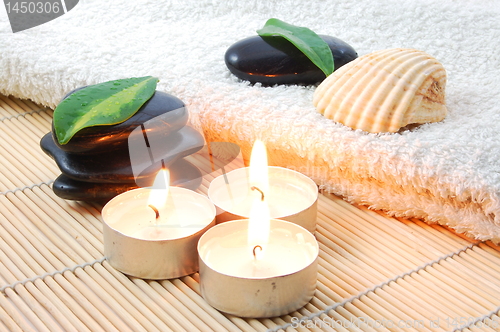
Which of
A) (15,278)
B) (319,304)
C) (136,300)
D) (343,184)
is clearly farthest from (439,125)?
(15,278)

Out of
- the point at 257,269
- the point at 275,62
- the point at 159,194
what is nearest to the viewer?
the point at 257,269

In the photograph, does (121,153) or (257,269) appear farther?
(121,153)

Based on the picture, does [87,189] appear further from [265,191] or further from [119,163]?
[265,191]

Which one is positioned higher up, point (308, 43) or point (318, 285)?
point (308, 43)

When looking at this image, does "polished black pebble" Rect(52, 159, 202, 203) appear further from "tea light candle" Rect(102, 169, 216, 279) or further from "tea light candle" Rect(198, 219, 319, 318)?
"tea light candle" Rect(198, 219, 319, 318)

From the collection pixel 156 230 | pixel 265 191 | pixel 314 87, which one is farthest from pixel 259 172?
pixel 314 87

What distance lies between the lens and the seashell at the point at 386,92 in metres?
0.71

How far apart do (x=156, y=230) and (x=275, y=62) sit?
0.38 meters

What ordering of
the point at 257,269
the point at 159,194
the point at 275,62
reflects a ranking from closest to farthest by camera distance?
the point at 257,269, the point at 159,194, the point at 275,62

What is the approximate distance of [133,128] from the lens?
26.6 inches

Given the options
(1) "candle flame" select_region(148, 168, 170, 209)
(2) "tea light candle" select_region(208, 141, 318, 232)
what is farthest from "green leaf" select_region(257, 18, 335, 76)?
(1) "candle flame" select_region(148, 168, 170, 209)

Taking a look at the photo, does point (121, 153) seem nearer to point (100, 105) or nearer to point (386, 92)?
point (100, 105)

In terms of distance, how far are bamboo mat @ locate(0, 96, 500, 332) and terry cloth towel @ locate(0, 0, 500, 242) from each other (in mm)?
46

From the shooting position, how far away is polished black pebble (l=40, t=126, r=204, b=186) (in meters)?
0.68
